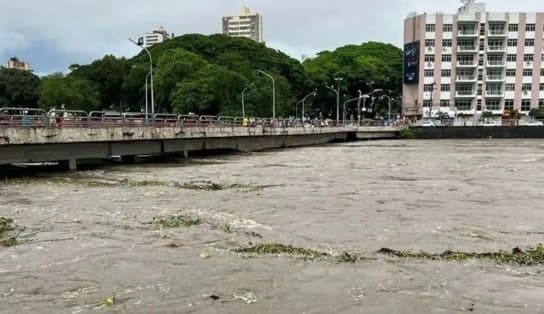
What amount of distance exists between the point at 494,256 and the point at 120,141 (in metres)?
29.4

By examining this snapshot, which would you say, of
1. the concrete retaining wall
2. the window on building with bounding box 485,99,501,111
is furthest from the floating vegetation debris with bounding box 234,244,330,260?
the window on building with bounding box 485,99,501,111

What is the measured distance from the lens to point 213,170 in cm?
3497

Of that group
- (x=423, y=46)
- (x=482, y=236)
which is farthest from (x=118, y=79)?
(x=482, y=236)

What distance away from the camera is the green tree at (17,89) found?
10944 cm

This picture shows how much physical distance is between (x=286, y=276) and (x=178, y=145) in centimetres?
3617

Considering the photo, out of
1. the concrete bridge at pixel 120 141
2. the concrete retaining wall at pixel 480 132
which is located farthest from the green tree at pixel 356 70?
the concrete bridge at pixel 120 141

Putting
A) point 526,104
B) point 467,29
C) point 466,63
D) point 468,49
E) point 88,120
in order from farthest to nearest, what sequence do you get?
point 526,104 → point 466,63 → point 468,49 → point 467,29 → point 88,120

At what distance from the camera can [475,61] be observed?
388 feet

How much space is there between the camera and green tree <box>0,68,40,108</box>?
109 meters

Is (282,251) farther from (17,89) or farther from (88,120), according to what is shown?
(17,89)

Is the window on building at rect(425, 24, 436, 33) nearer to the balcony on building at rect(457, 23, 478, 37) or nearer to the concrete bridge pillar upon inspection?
the balcony on building at rect(457, 23, 478, 37)

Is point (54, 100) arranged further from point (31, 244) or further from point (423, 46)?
point (31, 244)

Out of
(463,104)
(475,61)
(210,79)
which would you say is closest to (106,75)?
(210,79)

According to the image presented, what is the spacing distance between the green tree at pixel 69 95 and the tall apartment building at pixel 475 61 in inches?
2620
